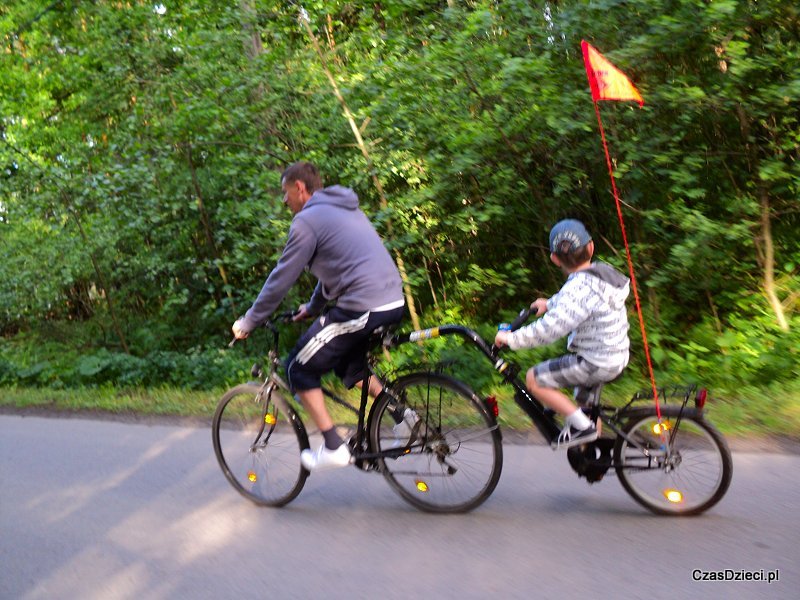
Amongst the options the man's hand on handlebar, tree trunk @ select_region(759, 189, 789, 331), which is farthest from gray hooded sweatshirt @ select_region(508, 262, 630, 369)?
tree trunk @ select_region(759, 189, 789, 331)

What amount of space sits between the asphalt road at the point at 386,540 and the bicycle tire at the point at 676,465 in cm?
11

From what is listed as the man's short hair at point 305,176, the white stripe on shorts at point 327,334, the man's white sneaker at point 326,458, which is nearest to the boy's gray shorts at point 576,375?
the white stripe on shorts at point 327,334

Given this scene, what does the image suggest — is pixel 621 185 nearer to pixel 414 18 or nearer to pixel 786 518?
pixel 414 18

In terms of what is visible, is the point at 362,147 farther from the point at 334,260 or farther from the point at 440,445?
the point at 440,445

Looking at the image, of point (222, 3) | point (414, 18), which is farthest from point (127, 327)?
point (414, 18)

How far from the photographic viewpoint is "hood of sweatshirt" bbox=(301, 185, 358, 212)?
15.1 feet

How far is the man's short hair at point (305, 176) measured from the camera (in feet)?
15.3

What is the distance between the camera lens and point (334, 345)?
15.1 feet

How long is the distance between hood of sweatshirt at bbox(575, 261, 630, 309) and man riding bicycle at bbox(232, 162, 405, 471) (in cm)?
113

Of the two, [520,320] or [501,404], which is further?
[501,404]

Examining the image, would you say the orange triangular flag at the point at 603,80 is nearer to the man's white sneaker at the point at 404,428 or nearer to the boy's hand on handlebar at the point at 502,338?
the boy's hand on handlebar at the point at 502,338

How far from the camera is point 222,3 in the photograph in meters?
11.7

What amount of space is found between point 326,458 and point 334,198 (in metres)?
1.54

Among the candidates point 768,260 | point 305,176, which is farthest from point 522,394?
point 768,260
